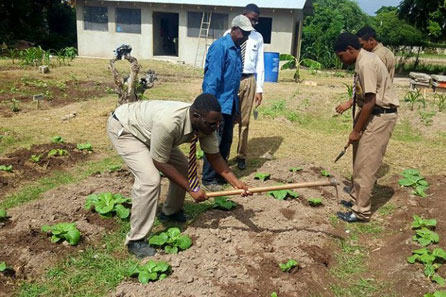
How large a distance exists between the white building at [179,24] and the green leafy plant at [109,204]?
1534 cm

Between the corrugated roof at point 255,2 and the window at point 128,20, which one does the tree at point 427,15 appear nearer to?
the corrugated roof at point 255,2

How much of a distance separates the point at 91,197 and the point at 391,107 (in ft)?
10.9

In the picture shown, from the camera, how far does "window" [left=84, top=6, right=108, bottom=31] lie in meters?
20.0

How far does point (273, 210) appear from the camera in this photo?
4504 millimetres

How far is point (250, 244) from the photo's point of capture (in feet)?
12.3

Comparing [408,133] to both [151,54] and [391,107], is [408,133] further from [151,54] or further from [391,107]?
[151,54]

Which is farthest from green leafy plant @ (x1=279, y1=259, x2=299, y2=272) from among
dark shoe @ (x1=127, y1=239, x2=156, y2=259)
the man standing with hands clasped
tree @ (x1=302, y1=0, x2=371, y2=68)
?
tree @ (x1=302, y1=0, x2=371, y2=68)

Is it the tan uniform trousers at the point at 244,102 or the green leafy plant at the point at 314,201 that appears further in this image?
the tan uniform trousers at the point at 244,102

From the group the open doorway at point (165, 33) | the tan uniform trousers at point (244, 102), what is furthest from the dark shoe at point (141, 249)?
the open doorway at point (165, 33)

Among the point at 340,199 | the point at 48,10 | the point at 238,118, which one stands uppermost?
the point at 48,10

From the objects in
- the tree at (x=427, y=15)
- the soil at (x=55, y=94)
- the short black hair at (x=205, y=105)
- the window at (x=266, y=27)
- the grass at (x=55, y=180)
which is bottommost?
the grass at (x=55, y=180)

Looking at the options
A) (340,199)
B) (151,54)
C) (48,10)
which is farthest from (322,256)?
(48,10)

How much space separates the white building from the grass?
13.9m

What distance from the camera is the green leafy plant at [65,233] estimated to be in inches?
143
